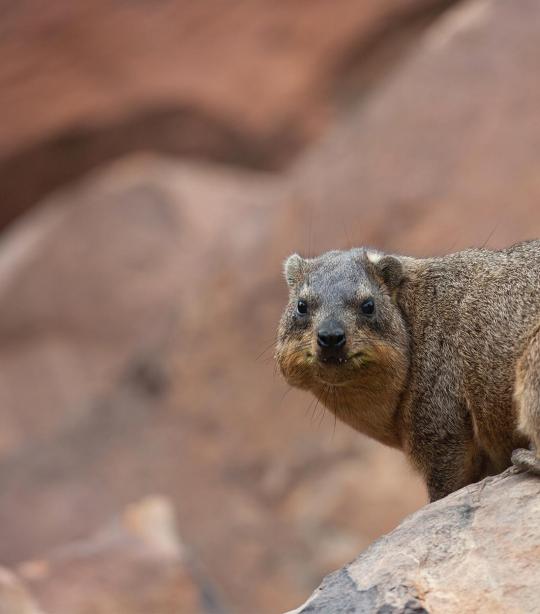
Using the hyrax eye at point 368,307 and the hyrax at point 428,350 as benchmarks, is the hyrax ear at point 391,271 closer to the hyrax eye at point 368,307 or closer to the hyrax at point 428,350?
the hyrax at point 428,350

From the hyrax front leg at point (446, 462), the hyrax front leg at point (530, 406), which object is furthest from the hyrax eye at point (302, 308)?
the hyrax front leg at point (530, 406)

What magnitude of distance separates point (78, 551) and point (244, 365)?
4692 millimetres

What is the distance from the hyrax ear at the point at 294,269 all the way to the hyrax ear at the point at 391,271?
0.62 m

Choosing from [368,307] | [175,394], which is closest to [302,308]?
[368,307]

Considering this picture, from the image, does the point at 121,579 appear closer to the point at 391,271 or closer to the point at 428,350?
the point at 391,271

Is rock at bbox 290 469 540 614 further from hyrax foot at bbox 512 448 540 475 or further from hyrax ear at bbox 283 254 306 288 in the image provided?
hyrax ear at bbox 283 254 306 288

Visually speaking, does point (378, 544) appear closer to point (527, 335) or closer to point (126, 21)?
point (527, 335)

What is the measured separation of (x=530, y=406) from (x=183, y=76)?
52.3 feet

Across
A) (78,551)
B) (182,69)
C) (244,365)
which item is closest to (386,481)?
(244,365)

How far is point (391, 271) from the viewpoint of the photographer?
783cm

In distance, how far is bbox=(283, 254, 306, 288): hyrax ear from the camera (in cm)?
825

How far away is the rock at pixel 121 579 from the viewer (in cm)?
1101

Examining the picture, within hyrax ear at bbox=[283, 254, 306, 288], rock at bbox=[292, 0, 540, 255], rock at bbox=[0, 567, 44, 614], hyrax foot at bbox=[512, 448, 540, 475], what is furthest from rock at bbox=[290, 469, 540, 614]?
rock at bbox=[292, 0, 540, 255]

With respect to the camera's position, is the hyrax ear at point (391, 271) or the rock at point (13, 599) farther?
the rock at point (13, 599)
